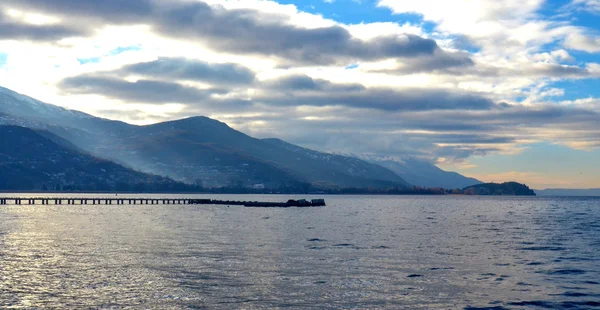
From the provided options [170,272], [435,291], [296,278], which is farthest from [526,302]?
[170,272]

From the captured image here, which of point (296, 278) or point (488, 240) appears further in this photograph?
point (488, 240)

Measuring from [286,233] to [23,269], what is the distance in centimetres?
4767

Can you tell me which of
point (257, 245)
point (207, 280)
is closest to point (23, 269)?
point (207, 280)

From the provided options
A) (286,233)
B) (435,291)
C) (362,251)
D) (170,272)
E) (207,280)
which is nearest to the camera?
(435,291)

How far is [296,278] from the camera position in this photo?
47062mm

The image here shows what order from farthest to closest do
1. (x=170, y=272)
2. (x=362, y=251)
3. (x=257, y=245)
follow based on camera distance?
(x=257, y=245) → (x=362, y=251) → (x=170, y=272)

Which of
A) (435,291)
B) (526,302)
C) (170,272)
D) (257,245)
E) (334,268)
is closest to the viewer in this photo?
(526,302)

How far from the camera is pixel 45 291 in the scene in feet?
134

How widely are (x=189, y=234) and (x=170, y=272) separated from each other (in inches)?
1547

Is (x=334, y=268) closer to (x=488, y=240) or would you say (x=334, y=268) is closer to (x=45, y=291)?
(x=45, y=291)

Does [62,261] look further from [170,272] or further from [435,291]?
[435,291]

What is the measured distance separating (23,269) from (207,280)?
675 inches

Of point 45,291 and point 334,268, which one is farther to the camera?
point 334,268

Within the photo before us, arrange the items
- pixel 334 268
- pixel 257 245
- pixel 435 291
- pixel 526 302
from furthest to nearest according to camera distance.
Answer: pixel 257 245, pixel 334 268, pixel 435 291, pixel 526 302
